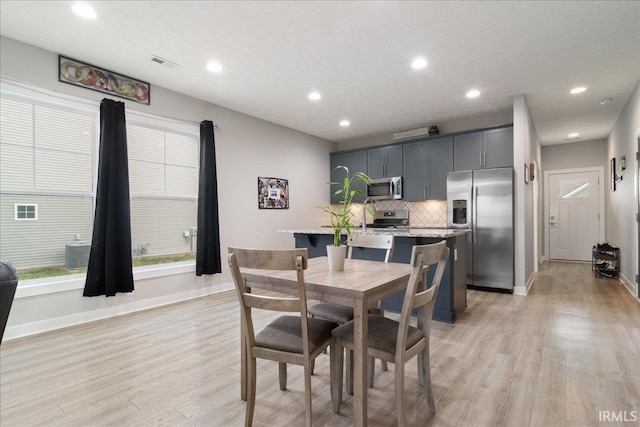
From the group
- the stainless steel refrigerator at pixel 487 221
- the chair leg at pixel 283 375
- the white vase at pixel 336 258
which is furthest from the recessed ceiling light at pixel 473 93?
the chair leg at pixel 283 375

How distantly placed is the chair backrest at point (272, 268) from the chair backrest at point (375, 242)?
3.14ft

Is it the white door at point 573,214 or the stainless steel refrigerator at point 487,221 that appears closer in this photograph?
the stainless steel refrigerator at point 487,221

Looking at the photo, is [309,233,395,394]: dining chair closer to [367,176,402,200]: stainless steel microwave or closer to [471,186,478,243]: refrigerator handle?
[471,186,478,243]: refrigerator handle

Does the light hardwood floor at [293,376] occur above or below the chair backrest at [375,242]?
below

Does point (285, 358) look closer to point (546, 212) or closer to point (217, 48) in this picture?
point (217, 48)

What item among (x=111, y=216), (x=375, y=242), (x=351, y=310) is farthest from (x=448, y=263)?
Result: (x=111, y=216)

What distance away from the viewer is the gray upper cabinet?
607 cm

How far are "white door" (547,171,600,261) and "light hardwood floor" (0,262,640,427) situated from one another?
14.2ft

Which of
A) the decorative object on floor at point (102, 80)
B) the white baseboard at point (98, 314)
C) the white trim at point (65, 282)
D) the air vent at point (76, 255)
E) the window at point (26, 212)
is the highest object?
the decorative object on floor at point (102, 80)

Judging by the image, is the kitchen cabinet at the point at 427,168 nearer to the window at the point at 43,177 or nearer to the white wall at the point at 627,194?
the white wall at the point at 627,194

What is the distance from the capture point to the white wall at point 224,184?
3055mm

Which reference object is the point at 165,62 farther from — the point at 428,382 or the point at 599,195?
the point at 599,195

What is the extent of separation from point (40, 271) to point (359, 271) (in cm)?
332

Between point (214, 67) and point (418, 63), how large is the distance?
7.32ft
